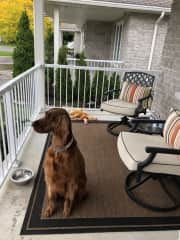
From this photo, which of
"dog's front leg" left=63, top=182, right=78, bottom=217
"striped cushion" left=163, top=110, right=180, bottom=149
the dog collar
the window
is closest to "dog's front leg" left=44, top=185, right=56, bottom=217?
"dog's front leg" left=63, top=182, right=78, bottom=217

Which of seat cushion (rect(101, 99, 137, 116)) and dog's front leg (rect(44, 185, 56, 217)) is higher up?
seat cushion (rect(101, 99, 137, 116))

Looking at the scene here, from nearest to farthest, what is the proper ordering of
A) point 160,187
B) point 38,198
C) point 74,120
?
point 38,198, point 160,187, point 74,120

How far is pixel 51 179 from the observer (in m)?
1.66

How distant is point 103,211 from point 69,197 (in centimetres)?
36

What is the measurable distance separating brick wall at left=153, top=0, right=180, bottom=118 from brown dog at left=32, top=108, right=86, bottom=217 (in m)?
2.37

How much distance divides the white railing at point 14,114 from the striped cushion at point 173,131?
165 cm

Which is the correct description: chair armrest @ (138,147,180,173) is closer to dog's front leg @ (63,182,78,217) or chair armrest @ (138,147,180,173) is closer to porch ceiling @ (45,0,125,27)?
dog's front leg @ (63,182,78,217)

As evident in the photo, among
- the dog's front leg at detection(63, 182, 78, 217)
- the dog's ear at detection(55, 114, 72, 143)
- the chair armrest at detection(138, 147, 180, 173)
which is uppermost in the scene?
the dog's ear at detection(55, 114, 72, 143)

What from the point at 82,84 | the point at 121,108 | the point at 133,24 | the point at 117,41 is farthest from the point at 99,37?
the point at 121,108

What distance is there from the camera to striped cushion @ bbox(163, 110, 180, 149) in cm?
205

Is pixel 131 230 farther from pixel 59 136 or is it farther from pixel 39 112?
pixel 39 112

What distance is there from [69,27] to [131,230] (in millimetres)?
16216

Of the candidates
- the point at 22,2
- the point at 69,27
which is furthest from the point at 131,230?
the point at 69,27

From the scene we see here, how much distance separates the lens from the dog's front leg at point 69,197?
1683 millimetres
